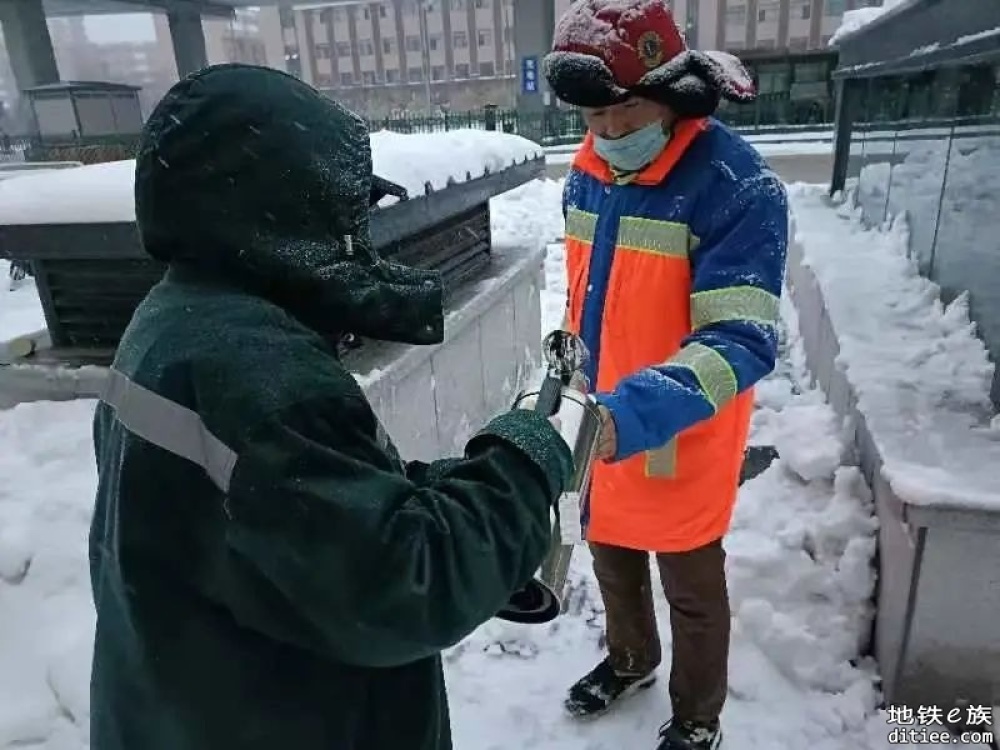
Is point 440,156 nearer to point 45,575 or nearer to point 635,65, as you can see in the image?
point 635,65

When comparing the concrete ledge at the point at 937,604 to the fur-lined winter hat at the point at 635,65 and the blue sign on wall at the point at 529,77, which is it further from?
the blue sign on wall at the point at 529,77

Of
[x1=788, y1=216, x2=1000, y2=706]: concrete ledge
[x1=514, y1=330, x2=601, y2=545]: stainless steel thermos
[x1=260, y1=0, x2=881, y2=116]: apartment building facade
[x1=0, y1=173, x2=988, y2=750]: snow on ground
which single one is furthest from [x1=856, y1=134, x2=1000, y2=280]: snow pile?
[x1=260, y1=0, x2=881, y2=116]: apartment building facade

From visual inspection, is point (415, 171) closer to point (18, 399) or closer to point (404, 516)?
point (18, 399)

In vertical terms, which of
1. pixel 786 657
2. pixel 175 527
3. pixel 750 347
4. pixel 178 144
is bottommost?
pixel 786 657

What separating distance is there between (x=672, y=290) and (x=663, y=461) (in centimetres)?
42

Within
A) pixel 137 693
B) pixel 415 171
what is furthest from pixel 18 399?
pixel 137 693

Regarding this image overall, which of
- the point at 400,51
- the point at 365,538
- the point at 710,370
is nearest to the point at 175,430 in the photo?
the point at 365,538

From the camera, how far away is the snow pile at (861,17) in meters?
5.37

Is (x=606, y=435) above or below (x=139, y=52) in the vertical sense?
below

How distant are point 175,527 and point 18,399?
9.87 feet

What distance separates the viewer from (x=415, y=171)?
11.2 feet

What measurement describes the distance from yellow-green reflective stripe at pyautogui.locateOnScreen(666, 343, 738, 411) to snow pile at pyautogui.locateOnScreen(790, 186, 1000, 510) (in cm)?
80

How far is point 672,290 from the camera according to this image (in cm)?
185

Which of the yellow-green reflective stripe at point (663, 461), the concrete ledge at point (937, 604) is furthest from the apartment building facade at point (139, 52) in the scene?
the concrete ledge at point (937, 604)
